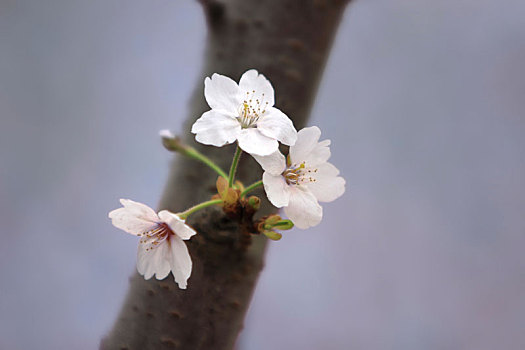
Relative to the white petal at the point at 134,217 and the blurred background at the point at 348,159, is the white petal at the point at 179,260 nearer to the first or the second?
the white petal at the point at 134,217

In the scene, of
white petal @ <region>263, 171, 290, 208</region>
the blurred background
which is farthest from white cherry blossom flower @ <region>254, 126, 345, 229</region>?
the blurred background

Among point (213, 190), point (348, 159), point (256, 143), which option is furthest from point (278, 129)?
point (348, 159)

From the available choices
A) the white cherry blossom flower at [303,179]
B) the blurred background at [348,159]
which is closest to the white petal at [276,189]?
the white cherry blossom flower at [303,179]

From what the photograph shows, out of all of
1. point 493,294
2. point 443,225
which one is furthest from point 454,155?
point 493,294

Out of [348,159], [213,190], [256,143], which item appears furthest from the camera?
[348,159]

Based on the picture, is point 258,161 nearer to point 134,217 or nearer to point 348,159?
point 134,217

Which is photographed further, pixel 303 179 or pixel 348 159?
pixel 348 159

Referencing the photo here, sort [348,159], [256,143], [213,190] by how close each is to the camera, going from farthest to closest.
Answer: [348,159] → [213,190] → [256,143]
